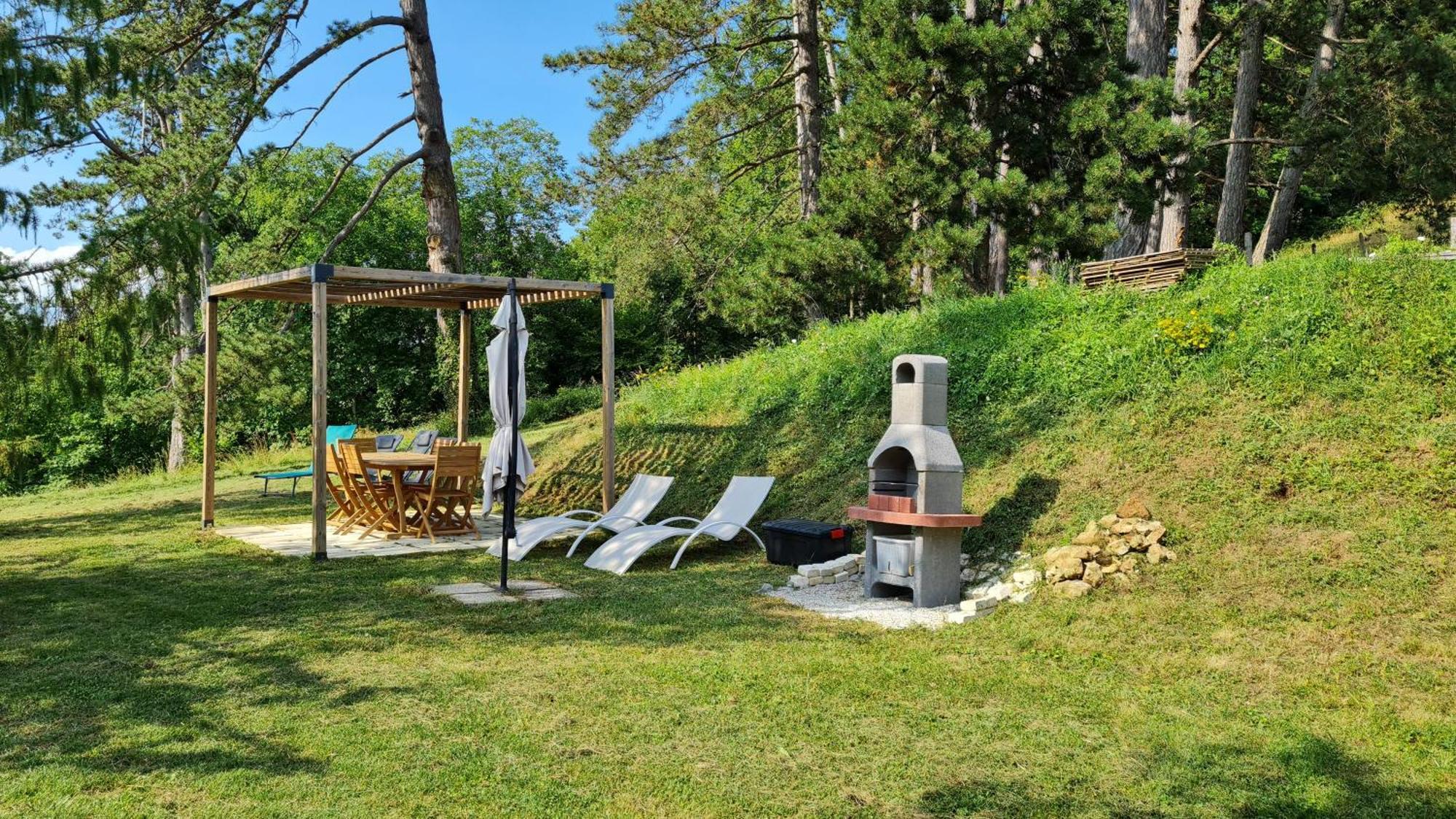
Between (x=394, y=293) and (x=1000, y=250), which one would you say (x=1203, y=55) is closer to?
(x=1000, y=250)

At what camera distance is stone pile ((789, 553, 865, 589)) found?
7422mm

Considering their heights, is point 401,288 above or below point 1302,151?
below

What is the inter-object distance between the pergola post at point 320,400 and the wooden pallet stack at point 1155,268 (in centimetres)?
725

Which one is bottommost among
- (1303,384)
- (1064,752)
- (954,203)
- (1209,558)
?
(1064,752)

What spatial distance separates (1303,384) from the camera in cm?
715

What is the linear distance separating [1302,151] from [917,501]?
36.4 feet

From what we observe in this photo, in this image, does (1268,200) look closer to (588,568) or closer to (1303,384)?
(1303,384)

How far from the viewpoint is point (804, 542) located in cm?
798

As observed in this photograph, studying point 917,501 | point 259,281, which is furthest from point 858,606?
point 259,281

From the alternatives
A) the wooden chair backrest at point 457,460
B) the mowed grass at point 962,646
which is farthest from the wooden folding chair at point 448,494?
the mowed grass at point 962,646

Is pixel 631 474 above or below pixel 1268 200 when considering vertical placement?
below

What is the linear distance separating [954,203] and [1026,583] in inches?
283

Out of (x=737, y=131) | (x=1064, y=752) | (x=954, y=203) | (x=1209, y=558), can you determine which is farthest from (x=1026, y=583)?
(x=737, y=131)

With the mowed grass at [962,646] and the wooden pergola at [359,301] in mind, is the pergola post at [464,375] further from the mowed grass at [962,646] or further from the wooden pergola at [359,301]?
the mowed grass at [962,646]
